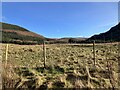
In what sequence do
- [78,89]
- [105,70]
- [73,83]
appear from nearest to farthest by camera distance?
[78,89] < [73,83] < [105,70]

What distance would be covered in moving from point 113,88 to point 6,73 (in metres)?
4.58

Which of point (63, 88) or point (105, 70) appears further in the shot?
point (105, 70)

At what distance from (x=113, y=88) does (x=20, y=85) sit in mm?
3957

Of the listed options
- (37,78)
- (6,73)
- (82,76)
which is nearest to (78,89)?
(82,76)

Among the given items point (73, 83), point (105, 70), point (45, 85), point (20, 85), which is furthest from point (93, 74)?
point (20, 85)

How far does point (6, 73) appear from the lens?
12641 mm

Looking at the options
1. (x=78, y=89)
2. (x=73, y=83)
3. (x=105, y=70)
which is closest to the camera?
(x=78, y=89)

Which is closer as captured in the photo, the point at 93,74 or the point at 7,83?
the point at 7,83

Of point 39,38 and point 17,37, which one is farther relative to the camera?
point 39,38

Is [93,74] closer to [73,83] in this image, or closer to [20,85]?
[73,83]

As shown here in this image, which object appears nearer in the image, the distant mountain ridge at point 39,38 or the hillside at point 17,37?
the distant mountain ridge at point 39,38

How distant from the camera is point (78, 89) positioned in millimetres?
11969

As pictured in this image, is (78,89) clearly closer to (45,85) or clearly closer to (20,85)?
(45,85)

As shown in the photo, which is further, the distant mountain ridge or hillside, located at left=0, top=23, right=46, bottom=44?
hillside, located at left=0, top=23, right=46, bottom=44
